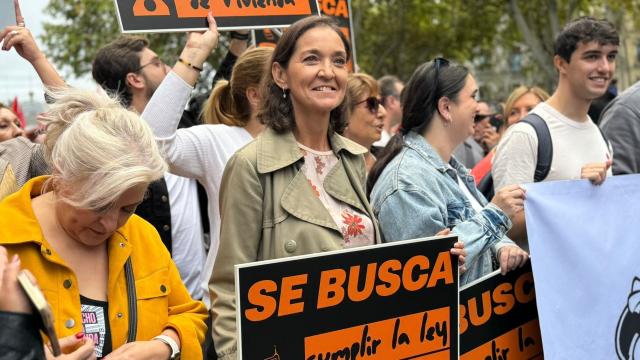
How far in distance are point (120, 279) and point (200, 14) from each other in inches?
76.3

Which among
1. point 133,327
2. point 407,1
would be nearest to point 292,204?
point 133,327

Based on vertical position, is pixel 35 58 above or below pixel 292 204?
above

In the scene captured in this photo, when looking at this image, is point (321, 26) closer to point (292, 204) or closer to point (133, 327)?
point (292, 204)

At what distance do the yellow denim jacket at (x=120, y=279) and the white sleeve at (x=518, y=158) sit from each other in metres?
2.02

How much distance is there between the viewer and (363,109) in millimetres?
5688

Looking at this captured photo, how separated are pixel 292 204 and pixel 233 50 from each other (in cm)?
236

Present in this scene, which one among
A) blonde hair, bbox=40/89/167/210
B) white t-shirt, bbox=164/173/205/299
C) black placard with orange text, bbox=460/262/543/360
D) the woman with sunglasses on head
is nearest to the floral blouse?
black placard with orange text, bbox=460/262/543/360

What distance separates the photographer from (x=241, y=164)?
10.6ft

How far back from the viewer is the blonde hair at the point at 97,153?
256cm

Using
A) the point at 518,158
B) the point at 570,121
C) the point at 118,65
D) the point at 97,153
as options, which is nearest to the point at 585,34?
the point at 570,121

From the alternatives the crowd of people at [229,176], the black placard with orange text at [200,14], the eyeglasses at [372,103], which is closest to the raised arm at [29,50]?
the crowd of people at [229,176]

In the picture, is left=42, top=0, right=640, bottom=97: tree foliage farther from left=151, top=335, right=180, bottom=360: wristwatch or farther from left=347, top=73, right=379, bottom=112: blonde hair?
left=151, top=335, right=180, bottom=360: wristwatch

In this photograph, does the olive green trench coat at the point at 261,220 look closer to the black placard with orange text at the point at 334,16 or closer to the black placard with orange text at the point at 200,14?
the black placard with orange text at the point at 200,14

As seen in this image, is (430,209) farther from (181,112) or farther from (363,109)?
(363,109)
